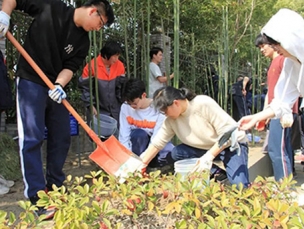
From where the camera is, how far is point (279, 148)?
9.68 feet

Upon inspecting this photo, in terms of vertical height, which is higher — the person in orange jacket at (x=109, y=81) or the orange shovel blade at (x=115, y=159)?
the person in orange jacket at (x=109, y=81)

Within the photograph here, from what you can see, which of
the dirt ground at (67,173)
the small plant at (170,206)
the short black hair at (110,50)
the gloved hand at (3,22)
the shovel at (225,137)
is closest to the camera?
the small plant at (170,206)

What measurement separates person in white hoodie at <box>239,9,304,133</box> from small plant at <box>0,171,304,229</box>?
692 mm

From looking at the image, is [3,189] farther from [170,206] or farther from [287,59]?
[287,59]

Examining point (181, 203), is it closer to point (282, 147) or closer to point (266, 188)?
point (266, 188)

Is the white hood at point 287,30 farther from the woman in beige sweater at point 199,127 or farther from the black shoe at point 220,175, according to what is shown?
the black shoe at point 220,175

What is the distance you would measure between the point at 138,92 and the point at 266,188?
5.15ft

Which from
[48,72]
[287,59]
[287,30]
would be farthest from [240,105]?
[48,72]

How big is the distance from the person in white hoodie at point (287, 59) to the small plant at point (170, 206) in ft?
2.27

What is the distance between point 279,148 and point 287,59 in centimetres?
80

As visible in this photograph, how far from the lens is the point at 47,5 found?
7.51ft

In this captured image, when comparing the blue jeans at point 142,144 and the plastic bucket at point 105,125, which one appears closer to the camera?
the blue jeans at point 142,144

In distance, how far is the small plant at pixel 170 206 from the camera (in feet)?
4.28

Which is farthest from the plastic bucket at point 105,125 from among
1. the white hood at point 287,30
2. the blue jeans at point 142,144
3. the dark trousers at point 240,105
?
Result: the dark trousers at point 240,105
